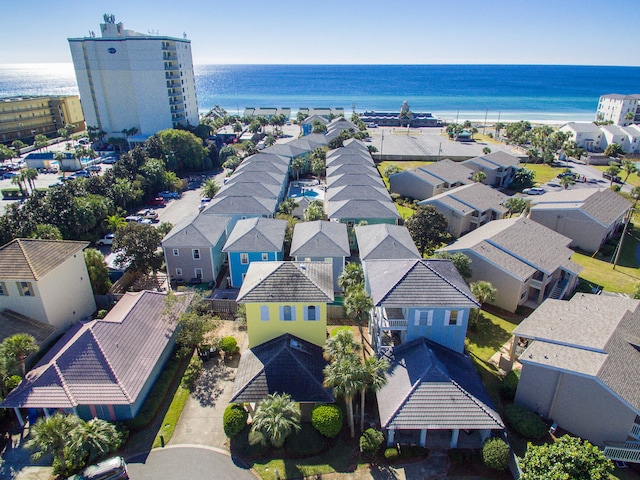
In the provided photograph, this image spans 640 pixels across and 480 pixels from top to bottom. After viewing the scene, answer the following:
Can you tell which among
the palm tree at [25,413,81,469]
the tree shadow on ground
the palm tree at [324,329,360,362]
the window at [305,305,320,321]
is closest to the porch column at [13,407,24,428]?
the palm tree at [25,413,81,469]

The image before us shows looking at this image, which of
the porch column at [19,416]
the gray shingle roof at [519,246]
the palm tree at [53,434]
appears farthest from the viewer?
the gray shingle roof at [519,246]

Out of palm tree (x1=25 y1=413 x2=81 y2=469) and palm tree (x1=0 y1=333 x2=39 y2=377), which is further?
palm tree (x1=0 y1=333 x2=39 y2=377)

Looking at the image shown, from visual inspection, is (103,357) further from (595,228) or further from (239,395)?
(595,228)

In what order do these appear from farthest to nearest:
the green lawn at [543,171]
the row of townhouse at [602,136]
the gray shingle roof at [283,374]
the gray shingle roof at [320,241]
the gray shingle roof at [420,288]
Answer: the row of townhouse at [602,136] < the green lawn at [543,171] < the gray shingle roof at [320,241] < the gray shingle roof at [420,288] < the gray shingle roof at [283,374]

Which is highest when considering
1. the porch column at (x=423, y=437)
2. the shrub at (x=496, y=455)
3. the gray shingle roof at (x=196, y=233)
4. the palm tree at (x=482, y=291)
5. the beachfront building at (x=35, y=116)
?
the beachfront building at (x=35, y=116)

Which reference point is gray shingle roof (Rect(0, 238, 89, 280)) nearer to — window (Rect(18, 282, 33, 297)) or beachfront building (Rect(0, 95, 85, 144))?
window (Rect(18, 282, 33, 297))

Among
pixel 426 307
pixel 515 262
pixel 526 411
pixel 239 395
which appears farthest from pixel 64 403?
pixel 515 262

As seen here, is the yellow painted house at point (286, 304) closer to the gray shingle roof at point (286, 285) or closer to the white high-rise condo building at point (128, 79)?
the gray shingle roof at point (286, 285)

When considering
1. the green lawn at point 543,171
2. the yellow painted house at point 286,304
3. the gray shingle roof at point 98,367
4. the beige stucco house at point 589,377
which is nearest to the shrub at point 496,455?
the beige stucco house at point 589,377
